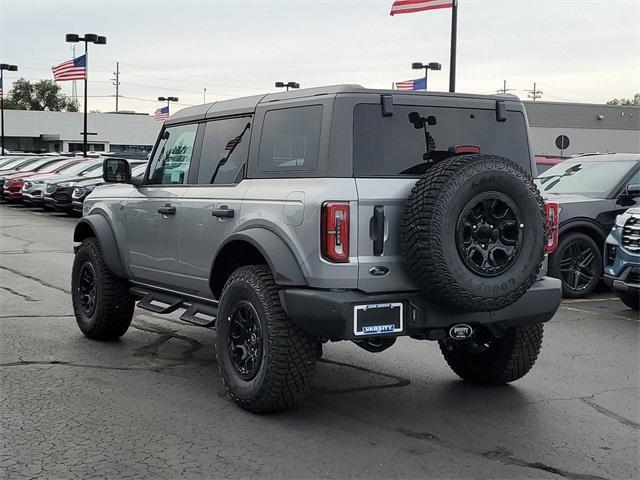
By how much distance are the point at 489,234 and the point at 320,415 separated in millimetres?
1567

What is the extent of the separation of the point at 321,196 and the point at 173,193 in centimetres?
201

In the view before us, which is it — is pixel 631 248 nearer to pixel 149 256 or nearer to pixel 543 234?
pixel 543 234

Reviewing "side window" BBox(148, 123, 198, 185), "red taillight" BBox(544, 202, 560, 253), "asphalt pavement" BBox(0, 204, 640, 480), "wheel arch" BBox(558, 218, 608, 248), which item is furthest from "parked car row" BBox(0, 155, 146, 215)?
"red taillight" BBox(544, 202, 560, 253)

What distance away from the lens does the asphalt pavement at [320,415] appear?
14.7 ft

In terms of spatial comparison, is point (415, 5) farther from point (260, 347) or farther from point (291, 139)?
point (260, 347)

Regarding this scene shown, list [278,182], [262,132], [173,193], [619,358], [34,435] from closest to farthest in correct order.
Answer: [34,435]
[278,182]
[262,132]
[173,193]
[619,358]

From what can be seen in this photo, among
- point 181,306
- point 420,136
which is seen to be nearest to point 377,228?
point 420,136

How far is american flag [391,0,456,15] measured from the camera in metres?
18.9

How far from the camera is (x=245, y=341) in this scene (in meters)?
5.46

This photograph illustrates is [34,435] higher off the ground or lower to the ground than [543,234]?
lower

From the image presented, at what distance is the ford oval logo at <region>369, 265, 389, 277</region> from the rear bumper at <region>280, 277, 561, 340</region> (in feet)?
0.41

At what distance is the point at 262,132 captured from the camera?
5.75 m

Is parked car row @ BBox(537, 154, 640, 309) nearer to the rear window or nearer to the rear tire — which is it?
the rear tire

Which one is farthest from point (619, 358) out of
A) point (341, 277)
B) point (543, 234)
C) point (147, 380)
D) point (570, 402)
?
point (147, 380)
